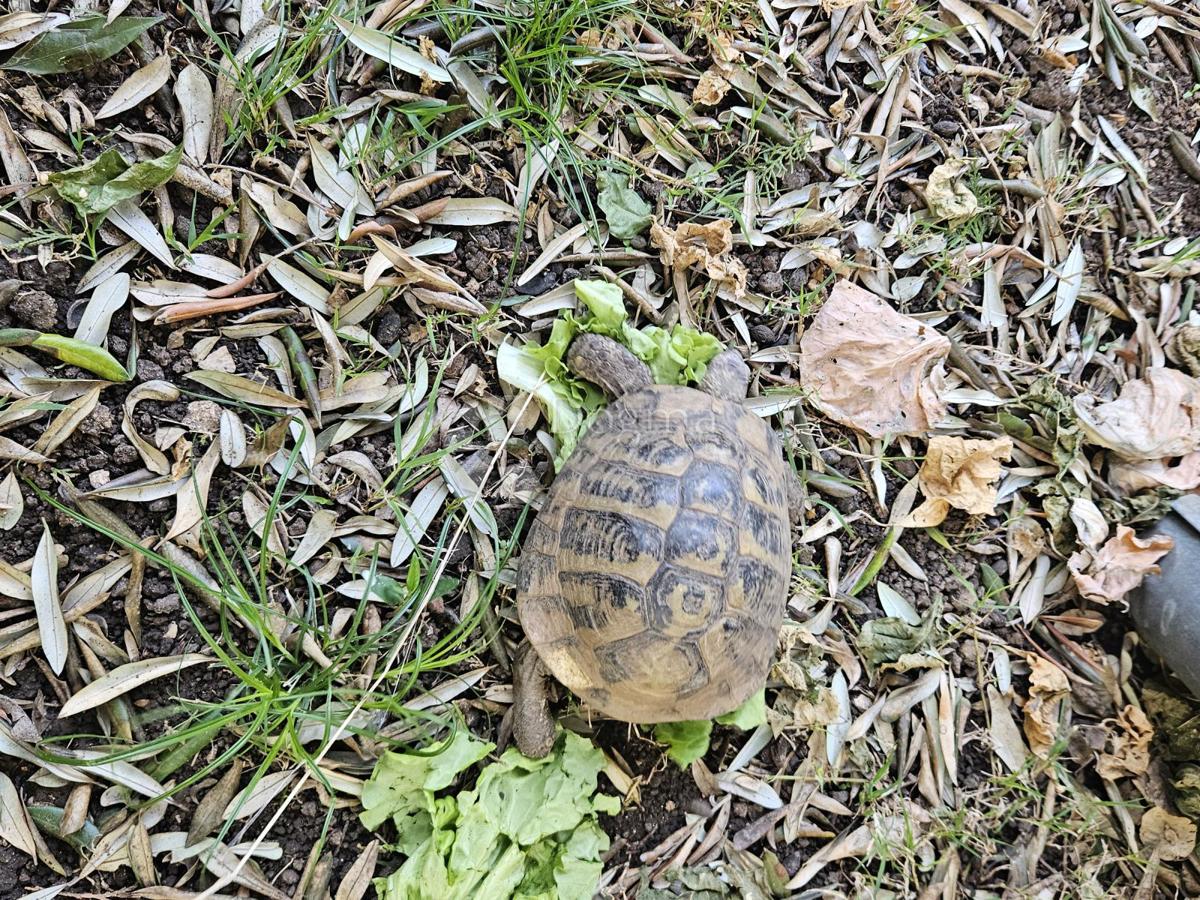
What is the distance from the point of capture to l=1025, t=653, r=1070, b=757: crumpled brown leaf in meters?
2.52

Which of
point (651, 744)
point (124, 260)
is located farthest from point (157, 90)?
point (651, 744)

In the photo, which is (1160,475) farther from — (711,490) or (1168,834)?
(711,490)

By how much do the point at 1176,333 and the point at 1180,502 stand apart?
0.66 metres

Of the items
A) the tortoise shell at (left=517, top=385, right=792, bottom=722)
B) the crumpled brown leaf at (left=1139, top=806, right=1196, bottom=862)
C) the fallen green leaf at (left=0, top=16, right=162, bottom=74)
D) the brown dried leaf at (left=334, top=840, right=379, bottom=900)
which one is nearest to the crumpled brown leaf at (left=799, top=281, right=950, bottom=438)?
the tortoise shell at (left=517, top=385, right=792, bottom=722)

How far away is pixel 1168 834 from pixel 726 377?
2.20 metres

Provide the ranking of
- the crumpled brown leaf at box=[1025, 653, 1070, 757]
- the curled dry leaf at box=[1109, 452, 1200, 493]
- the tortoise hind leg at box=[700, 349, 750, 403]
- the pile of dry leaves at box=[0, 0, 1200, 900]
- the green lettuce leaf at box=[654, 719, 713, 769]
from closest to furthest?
the pile of dry leaves at box=[0, 0, 1200, 900] < the green lettuce leaf at box=[654, 719, 713, 769] < the tortoise hind leg at box=[700, 349, 750, 403] < the crumpled brown leaf at box=[1025, 653, 1070, 757] < the curled dry leaf at box=[1109, 452, 1200, 493]

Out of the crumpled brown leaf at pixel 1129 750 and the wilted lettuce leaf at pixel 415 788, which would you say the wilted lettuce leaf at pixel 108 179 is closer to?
the wilted lettuce leaf at pixel 415 788

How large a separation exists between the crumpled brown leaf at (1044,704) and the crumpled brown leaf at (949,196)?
1618 millimetres

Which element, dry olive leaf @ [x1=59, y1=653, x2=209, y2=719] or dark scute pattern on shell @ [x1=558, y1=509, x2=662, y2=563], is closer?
dry olive leaf @ [x1=59, y1=653, x2=209, y2=719]

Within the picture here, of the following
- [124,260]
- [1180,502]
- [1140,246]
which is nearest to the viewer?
[124,260]

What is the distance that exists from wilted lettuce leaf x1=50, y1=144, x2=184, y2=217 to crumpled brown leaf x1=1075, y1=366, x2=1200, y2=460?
10.1ft

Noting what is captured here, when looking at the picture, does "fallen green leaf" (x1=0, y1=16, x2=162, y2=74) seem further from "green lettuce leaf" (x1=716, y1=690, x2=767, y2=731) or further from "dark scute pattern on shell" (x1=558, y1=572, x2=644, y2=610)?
"green lettuce leaf" (x1=716, y1=690, x2=767, y2=731)

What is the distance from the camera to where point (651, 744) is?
2.32 meters

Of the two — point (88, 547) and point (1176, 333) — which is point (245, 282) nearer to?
point (88, 547)
